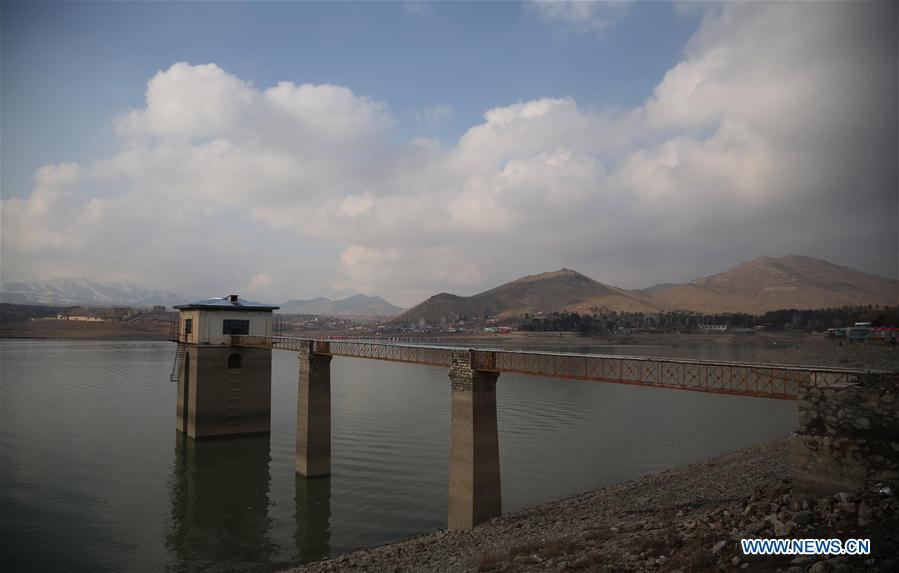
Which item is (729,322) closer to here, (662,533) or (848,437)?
(848,437)

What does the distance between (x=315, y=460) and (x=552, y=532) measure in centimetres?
1588

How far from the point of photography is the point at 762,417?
49.1 m

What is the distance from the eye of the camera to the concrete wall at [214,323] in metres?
38.3

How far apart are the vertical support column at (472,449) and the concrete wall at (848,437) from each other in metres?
10.3

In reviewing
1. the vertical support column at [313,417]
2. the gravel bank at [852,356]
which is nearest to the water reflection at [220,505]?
the vertical support column at [313,417]

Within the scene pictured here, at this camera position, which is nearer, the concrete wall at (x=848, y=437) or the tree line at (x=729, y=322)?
the concrete wall at (x=848, y=437)

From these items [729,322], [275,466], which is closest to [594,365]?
[275,466]

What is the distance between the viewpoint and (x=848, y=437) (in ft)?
42.2

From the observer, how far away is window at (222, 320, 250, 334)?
129 feet

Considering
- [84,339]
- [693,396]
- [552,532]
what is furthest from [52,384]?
[84,339]

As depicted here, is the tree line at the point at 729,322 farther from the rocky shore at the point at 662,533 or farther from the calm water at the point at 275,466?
the rocky shore at the point at 662,533

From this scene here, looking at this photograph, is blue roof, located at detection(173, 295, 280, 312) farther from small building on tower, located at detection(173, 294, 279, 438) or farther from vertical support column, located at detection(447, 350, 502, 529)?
vertical support column, located at detection(447, 350, 502, 529)

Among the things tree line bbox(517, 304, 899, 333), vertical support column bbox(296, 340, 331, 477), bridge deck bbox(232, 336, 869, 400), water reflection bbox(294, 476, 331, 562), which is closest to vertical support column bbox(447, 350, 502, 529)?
bridge deck bbox(232, 336, 869, 400)

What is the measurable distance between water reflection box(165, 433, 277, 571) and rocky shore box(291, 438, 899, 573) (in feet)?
14.2
